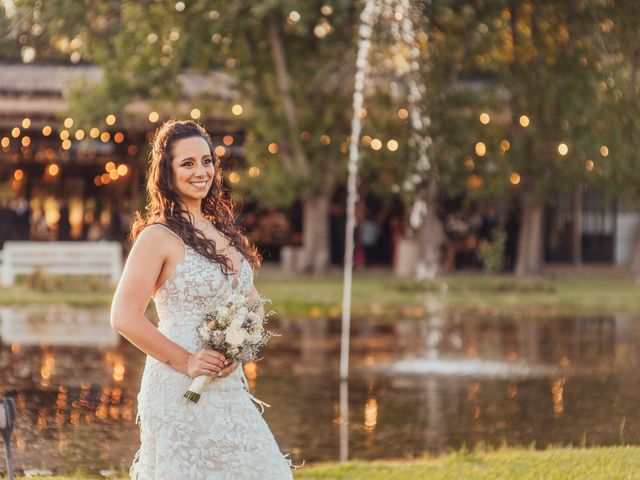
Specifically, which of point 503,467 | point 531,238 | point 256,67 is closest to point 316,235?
point 256,67

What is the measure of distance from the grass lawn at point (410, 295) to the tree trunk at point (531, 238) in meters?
0.98

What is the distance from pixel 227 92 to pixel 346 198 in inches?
176

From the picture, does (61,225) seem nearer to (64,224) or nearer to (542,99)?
(64,224)

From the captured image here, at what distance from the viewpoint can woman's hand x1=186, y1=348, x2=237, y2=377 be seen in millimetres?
5094

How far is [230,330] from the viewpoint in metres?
5.05

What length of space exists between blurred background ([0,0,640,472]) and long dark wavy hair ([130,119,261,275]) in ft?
23.7

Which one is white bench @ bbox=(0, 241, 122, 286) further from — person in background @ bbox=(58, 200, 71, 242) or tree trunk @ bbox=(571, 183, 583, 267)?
tree trunk @ bbox=(571, 183, 583, 267)

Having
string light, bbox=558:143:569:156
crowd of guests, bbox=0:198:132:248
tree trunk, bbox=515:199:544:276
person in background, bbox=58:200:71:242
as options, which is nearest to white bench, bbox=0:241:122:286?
tree trunk, bbox=515:199:544:276

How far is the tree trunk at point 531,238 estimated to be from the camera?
29906mm

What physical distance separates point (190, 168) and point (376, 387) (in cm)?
861

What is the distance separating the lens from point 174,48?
90.3ft

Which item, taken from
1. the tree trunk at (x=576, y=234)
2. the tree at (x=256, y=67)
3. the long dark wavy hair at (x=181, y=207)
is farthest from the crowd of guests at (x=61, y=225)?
the long dark wavy hair at (x=181, y=207)

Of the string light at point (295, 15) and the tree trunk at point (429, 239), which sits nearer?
the string light at point (295, 15)

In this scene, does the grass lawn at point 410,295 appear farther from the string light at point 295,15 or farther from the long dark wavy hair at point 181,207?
the long dark wavy hair at point 181,207
